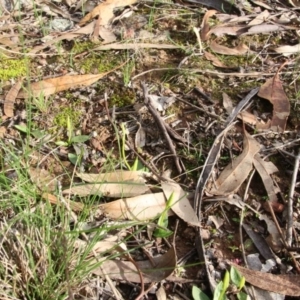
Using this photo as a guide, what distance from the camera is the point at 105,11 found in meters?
2.60

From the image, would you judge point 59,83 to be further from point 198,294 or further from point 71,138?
point 198,294

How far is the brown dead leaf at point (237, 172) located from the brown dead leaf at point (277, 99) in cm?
16

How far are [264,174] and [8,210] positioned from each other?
0.91 m

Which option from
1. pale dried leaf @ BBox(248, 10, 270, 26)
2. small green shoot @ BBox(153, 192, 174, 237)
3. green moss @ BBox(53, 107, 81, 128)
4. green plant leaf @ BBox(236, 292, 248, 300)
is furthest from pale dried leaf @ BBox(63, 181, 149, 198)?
pale dried leaf @ BBox(248, 10, 270, 26)

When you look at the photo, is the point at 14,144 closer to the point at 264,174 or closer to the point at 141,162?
the point at 141,162

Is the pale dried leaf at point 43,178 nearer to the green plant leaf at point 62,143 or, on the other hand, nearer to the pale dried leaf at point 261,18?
the green plant leaf at point 62,143

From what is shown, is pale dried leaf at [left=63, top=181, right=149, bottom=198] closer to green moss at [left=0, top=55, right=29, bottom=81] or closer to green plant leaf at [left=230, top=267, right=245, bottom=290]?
green plant leaf at [left=230, top=267, right=245, bottom=290]

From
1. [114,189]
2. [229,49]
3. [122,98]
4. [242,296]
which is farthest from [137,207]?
[229,49]

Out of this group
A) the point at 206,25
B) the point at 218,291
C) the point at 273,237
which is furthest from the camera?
the point at 206,25

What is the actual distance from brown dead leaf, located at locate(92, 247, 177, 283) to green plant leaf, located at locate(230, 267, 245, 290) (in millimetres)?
182

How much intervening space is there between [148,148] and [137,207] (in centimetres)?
30

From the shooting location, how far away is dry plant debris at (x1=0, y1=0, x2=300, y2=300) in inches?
62.2

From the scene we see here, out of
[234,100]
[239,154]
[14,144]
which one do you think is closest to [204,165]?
[239,154]

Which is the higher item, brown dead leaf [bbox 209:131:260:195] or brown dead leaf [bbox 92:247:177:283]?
brown dead leaf [bbox 209:131:260:195]
